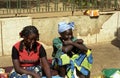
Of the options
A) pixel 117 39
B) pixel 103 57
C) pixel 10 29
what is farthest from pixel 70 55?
pixel 117 39

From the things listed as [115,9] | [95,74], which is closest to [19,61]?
[95,74]

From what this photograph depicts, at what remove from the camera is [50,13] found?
8.55 meters

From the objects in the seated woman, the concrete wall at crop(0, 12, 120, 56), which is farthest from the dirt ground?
the seated woman

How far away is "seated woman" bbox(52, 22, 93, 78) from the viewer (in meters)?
5.02

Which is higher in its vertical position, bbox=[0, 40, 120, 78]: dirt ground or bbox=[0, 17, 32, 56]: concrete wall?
bbox=[0, 17, 32, 56]: concrete wall

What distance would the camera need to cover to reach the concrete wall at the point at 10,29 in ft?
24.7

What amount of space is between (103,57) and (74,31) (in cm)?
125

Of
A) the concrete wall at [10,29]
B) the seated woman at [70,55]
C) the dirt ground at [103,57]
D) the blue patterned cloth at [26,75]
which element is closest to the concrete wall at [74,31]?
the concrete wall at [10,29]

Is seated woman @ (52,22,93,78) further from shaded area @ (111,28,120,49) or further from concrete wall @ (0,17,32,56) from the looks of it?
shaded area @ (111,28,120,49)

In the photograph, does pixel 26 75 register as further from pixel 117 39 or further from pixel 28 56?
pixel 117 39

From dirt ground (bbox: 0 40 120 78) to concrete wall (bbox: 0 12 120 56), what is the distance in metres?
0.20

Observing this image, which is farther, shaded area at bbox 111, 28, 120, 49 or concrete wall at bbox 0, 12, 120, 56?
shaded area at bbox 111, 28, 120, 49

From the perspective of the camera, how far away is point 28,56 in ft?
15.4

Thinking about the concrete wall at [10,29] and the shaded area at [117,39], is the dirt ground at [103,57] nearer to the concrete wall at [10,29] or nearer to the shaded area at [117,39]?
the shaded area at [117,39]
